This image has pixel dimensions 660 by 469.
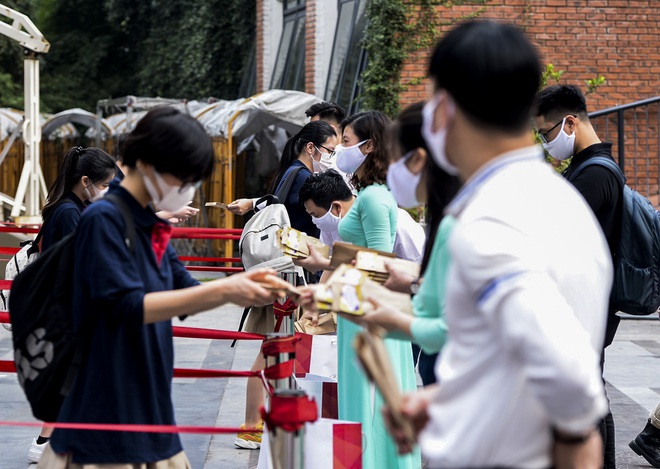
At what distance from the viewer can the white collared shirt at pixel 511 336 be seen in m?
1.82

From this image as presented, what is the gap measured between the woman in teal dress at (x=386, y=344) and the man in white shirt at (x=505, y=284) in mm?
2486

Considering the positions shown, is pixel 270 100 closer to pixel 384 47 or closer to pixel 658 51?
pixel 384 47

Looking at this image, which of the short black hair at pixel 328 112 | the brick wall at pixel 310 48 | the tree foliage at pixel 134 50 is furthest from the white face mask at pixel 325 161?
the tree foliage at pixel 134 50

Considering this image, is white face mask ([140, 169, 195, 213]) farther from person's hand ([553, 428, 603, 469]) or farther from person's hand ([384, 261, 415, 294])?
person's hand ([553, 428, 603, 469])

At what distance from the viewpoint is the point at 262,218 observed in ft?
17.7

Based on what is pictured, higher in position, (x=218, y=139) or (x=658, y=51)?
(x=658, y=51)

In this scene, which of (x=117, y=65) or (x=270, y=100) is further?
(x=117, y=65)

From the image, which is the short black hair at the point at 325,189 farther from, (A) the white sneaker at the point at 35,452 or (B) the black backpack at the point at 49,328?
(B) the black backpack at the point at 49,328

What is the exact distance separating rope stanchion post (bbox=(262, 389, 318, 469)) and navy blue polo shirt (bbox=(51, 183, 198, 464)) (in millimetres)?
371

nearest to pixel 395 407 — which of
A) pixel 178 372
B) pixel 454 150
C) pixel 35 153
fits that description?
pixel 454 150

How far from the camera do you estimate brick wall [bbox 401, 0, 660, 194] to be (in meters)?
14.1

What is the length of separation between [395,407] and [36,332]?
136cm

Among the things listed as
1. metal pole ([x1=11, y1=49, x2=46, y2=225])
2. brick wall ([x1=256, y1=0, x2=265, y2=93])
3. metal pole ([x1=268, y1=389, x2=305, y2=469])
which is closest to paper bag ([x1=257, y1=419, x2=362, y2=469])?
metal pole ([x1=268, y1=389, x2=305, y2=469])

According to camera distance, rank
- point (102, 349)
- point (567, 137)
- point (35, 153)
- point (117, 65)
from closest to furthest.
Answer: point (102, 349), point (567, 137), point (35, 153), point (117, 65)
